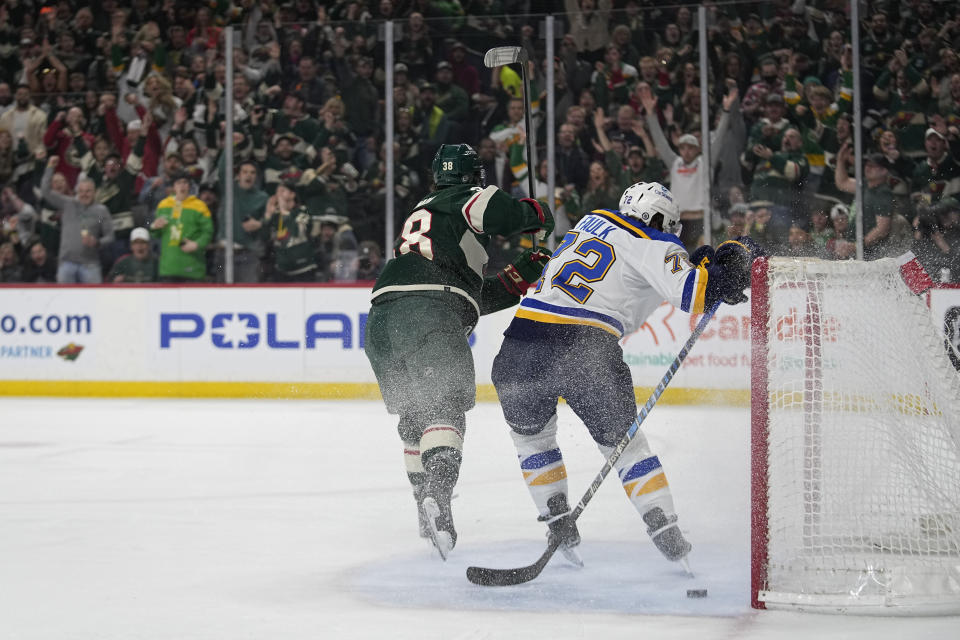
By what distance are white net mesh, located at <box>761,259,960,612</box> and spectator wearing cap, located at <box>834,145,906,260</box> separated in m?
3.86

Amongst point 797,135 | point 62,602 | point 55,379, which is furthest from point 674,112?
point 62,602

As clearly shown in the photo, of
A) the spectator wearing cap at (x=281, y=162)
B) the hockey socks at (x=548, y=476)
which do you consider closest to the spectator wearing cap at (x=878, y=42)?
the spectator wearing cap at (x=281, y=162)

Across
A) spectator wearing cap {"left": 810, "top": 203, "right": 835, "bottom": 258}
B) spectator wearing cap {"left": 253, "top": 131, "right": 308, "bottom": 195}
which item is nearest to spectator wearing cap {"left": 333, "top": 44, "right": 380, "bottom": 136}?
spectator wearing cap {"left": 253, "top": 131, "right": 308, "bottom": 195}

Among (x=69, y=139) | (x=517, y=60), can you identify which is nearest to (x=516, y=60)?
(x=517, y=60)

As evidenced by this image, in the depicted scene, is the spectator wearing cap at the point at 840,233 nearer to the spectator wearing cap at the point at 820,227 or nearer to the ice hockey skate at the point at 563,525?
the spectator wearing cap at the point at 820,227

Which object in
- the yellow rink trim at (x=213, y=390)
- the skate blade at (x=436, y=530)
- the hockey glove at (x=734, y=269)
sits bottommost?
the yellow rink trim at (x=213, y=390)

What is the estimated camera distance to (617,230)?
10.5 feet

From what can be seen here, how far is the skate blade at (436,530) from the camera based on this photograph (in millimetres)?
3273

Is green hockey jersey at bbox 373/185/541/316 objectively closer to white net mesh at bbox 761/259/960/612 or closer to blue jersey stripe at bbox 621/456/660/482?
blue jersey stripe at bbox 621/456/660/482

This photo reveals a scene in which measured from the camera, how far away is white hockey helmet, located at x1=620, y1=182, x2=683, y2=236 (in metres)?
3.22

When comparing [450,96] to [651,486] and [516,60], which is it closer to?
[516,60]

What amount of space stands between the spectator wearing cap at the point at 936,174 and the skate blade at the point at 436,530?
170 inches

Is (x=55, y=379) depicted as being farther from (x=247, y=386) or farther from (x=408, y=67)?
(x=408, y=67)

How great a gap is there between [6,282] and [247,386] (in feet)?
5.94
